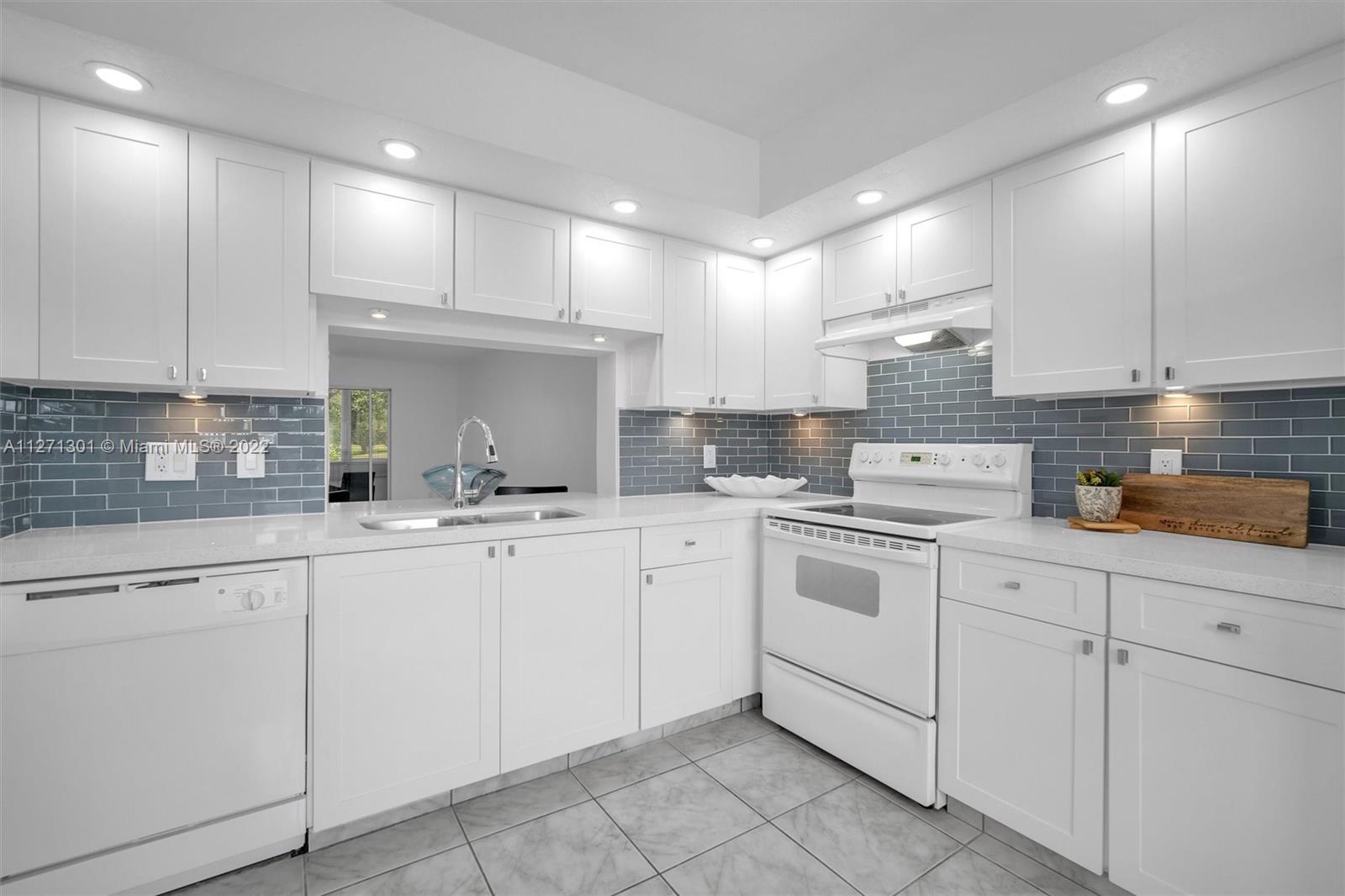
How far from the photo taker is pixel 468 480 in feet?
9.32

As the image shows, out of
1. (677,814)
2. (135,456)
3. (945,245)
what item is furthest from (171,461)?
(945,245)

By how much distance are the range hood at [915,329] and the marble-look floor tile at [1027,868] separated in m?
1.76

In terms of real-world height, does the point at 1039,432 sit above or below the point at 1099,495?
above

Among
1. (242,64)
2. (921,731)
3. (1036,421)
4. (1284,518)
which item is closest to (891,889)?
(921,731)

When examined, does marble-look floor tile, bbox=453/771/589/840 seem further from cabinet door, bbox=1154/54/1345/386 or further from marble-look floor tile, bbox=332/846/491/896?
cabinet door, bbox=1154/54/1345/386

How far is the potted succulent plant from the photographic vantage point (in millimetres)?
2092

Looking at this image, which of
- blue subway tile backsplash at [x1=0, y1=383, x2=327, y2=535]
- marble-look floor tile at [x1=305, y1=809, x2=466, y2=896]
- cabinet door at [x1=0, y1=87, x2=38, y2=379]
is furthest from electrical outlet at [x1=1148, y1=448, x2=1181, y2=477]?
cabinet door at [x1=0, y1=87, x2=38, y2=379]

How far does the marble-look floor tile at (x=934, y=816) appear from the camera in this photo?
200 centimetres

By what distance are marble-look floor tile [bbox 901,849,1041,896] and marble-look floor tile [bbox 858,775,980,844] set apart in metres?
0.12

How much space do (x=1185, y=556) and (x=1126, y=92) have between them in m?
1.37

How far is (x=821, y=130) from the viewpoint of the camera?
2.53 meters

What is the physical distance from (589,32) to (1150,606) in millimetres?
2435

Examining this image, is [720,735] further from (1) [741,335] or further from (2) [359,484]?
(2) [359,484]

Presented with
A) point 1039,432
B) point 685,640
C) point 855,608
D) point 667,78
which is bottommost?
point 685,640
